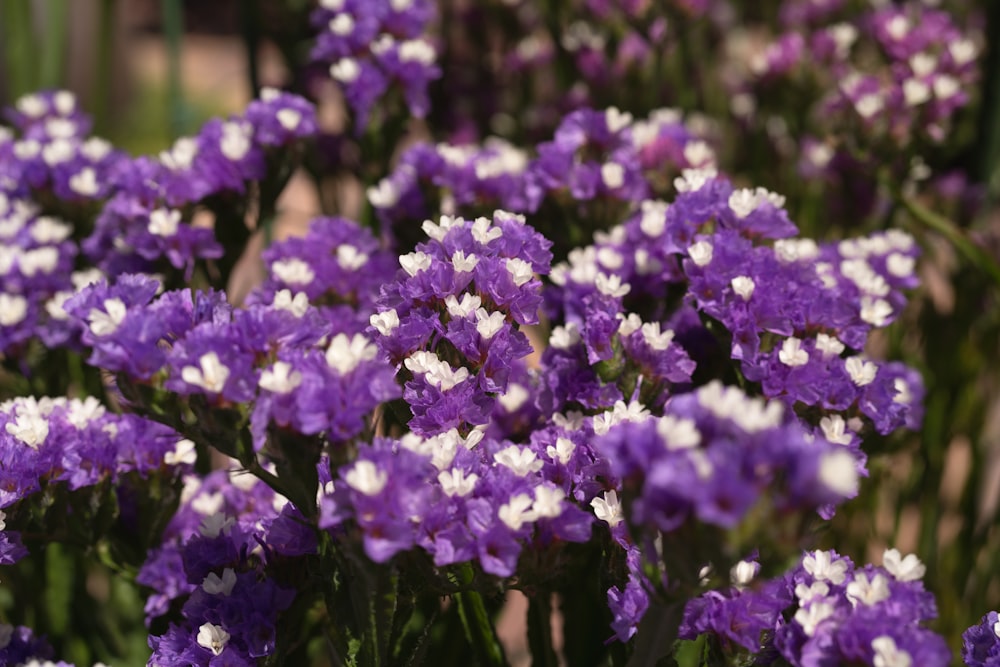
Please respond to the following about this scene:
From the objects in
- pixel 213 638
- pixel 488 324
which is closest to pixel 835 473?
pixel 488 324

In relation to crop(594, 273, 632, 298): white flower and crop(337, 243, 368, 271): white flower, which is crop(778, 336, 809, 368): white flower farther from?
crop(337, 243, 368, 271): white flower

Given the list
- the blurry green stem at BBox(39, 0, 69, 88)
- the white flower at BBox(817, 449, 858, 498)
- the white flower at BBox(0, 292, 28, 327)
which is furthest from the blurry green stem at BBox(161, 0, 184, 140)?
the white flower at BBox(817, 449, 858, 498)

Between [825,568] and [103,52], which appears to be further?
[103,52]

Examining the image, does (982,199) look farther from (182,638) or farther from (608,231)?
(182,638)

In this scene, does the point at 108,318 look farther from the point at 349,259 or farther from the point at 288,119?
the point at 288,119

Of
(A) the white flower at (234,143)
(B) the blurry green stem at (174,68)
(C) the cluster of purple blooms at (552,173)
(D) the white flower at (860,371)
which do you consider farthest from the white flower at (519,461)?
(B) the blurry green stem at (174,68)

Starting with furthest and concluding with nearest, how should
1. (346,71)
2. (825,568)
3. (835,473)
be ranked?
(346,71)
(825,568)
(835,473)
